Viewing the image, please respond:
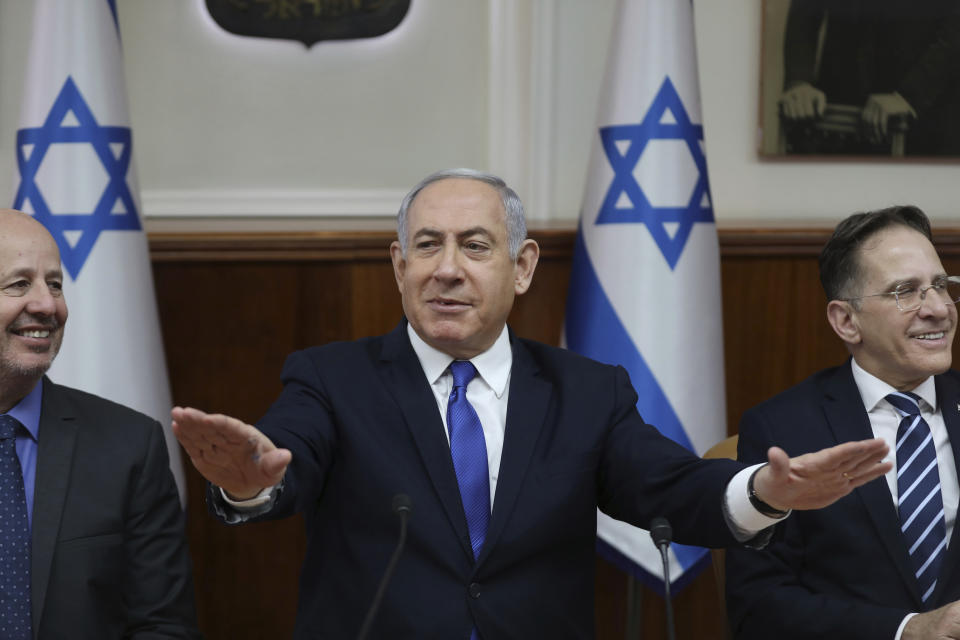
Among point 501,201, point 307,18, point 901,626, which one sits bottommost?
point 901,626

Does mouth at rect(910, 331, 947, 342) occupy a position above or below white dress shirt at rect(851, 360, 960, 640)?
above

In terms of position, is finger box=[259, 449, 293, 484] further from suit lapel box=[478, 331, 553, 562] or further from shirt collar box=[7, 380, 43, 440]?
shirt collar box=[7, 380, 43, 440]

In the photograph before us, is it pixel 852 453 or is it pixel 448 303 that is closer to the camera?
pixel 852 453

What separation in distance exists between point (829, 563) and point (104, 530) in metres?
1.50

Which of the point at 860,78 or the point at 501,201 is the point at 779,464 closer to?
the point at 501,201

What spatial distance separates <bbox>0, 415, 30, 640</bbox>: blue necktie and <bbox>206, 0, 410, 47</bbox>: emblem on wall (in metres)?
2.38

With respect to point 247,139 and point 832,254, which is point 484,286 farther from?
point 247,139

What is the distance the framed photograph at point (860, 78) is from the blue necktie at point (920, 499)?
2296 millimetres

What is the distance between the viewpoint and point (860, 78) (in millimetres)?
4371

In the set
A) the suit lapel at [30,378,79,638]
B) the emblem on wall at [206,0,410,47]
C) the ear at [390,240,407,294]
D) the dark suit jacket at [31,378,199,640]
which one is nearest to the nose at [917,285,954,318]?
the ear at [390,240,407,294]

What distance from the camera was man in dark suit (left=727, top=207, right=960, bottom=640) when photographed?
2.24 metres

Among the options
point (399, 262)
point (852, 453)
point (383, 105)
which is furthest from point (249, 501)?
point (383, 105)

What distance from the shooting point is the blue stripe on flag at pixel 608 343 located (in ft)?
10.6

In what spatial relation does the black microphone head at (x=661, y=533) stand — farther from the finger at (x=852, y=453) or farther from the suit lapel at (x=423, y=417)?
the suit lapel at (x=423, y=417)
